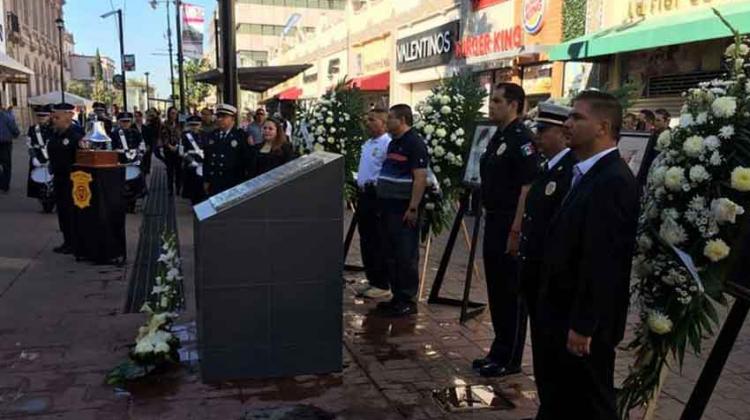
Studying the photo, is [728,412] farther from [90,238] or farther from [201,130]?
[201,130]

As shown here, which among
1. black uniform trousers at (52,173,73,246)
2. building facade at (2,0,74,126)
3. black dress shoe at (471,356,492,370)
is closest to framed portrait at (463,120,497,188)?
black dress shoe at (471,356,492,370)

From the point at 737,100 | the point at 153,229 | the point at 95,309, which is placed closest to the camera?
the point at 737,100

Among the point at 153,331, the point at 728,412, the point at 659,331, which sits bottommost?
the point at 728,412

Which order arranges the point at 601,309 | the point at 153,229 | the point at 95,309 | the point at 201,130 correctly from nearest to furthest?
the point at 601,309, the point at 95,309, the point at 153,229, the point at 201,130

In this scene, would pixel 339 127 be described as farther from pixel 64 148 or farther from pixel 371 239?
pixel 64 148

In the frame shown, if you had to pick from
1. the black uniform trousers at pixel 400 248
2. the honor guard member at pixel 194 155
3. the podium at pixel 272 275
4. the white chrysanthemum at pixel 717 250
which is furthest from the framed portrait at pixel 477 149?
the honor guard member at pixel 194 155

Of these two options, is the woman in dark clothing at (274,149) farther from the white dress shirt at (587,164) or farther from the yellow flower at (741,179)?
the yellow flower at (741,179)

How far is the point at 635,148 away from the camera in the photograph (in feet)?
15.7

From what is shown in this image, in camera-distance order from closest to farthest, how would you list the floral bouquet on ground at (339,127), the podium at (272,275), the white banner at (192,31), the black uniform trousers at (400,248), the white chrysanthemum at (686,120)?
1. the white chrysanthemum at (686,120)
2. the podium at (272,275)
3. the black uniform trousers at (400,248)
4. the floral bouquet on ground at (339,127)
5. the white banner at (192,31)

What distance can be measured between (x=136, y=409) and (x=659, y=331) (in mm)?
2893

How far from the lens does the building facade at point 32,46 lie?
1419 inches

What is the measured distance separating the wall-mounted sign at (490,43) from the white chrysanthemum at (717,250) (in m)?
11.8

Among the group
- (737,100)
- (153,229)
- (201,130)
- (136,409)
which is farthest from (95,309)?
→ (201,130)

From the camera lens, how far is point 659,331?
3154mm
